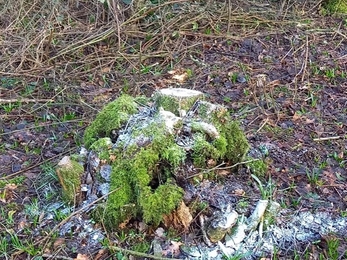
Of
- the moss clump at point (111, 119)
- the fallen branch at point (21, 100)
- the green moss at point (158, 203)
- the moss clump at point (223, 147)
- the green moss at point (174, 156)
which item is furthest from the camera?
the fallen branch at point (21, 100)

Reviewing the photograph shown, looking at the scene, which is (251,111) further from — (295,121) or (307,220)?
(307,220)

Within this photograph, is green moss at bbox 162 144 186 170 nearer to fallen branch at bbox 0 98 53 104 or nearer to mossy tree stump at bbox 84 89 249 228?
mossy tree stump at bbox 84 89 249 228

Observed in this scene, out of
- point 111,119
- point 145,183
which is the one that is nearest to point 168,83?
point 111,119

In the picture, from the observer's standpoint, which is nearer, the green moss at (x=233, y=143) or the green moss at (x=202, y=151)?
the green moss at (x=202, y=151)

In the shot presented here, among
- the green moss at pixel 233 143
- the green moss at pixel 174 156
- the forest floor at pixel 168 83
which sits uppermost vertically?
the green moss at pixel 174 156

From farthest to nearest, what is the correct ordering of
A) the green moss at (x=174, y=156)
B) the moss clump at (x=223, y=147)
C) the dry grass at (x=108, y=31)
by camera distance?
the dry grass at (x=108, y=31) → the moss clump at (x=223, y=147) → the green moss at (x=174, y=156)

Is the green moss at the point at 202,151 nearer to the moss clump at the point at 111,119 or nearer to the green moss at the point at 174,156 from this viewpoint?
the green moss at the point at 174,156

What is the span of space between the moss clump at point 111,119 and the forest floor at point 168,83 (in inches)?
16.2

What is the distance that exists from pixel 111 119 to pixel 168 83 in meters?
1.77

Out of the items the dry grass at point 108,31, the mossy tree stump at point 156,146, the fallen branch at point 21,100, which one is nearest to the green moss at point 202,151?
the mossy tree stump at point 156,146

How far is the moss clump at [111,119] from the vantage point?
317cm

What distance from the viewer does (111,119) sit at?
3223mm

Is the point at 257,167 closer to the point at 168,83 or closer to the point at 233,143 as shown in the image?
the point at 233,143

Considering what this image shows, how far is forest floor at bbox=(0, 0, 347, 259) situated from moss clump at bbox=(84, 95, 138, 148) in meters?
0.41
